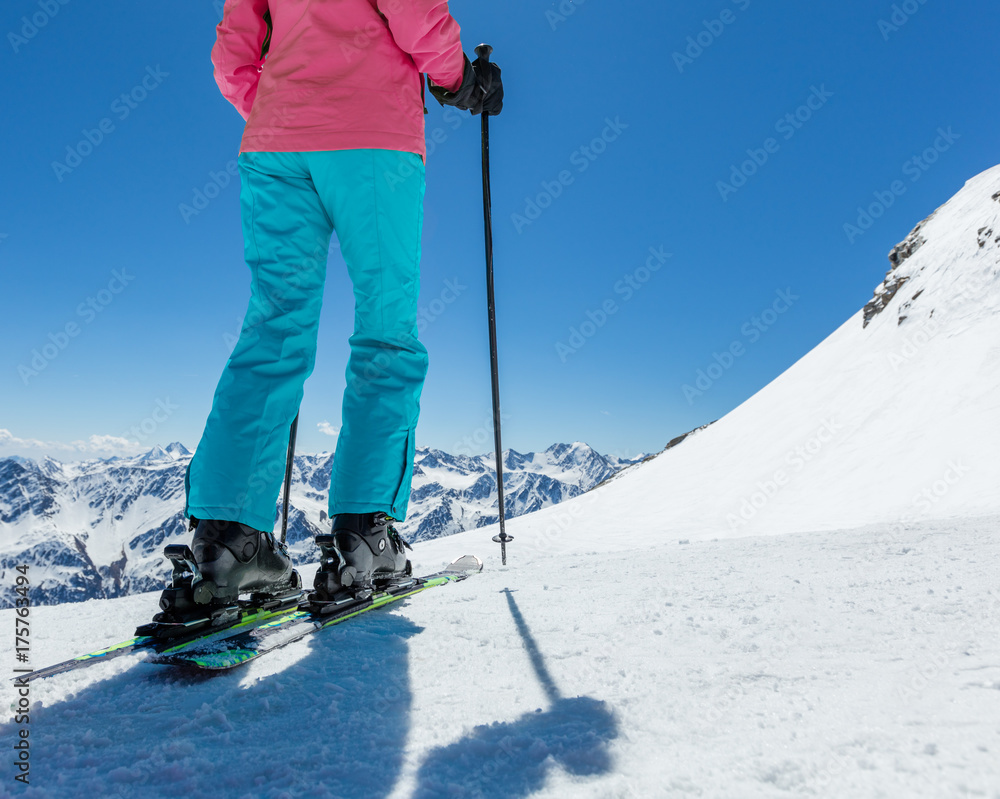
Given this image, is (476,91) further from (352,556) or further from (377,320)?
(352,556)

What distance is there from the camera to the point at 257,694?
1.16 m

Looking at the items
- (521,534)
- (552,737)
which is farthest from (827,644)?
(521,534)

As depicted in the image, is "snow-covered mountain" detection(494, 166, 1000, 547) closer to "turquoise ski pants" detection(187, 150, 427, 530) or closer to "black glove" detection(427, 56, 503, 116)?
"turquoise ski pants" detection(187, 150, 427, 530)

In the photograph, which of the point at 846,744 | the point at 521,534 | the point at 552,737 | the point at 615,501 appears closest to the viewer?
the point at 846,744

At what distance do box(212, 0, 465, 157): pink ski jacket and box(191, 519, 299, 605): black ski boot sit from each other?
50.3 inches

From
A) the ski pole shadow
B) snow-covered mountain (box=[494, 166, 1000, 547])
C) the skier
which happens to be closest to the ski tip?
the skier

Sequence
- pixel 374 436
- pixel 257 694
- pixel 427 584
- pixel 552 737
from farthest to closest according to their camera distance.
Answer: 1. pixel 427 584
2. pixel 374 436
3. pixel 257 694
4. pixel 552 737

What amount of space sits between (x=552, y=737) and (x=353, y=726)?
14.9 inches

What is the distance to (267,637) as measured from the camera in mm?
1494

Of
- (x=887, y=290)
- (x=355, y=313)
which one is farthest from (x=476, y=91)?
(x=887, y=290)

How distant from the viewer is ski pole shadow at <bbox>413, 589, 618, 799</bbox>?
0.78 meters

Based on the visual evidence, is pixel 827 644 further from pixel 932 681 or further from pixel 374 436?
pixel 374 436

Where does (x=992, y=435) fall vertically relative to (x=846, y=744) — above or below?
above

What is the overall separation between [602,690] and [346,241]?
158 centimetres
